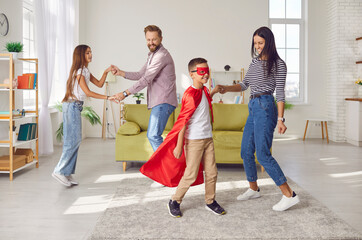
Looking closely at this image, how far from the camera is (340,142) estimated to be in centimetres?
736

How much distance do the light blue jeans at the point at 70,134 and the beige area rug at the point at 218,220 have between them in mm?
642

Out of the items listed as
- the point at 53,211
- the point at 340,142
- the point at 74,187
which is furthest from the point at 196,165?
the point at 340,142

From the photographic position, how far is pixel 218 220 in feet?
9.30

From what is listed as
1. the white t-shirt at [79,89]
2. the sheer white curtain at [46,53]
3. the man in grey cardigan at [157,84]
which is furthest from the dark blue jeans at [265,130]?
the sheer white curtain at [46,53]

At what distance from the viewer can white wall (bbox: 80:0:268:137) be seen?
26.3ft

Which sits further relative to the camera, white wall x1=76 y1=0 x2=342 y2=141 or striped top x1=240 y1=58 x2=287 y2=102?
white wall x1=76 y1=0 x2=342 y2=141

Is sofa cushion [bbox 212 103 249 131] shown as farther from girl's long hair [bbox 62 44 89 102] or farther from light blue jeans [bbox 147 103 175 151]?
girl's long hair [bbox 62 44 89 102]

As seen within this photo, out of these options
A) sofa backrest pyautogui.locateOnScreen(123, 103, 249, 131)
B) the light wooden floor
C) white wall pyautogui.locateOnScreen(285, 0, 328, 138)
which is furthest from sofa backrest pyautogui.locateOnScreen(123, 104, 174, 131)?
white wall pyautogui.locateOnScreen(285, 0, 328, 138)

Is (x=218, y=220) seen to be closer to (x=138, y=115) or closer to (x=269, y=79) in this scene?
(x=269, y=79)

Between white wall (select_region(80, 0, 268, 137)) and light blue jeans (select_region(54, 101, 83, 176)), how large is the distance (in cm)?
438

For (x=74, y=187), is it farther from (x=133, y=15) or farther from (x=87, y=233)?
(x=133, y=15)

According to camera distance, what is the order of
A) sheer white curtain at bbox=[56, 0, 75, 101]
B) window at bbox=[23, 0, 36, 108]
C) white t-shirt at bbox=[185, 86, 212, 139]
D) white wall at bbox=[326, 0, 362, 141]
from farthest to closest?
white wall at bbox=[326, 0, 362, 141] → sheer white curtain at bbox=[56, 0, 75, 101] → window at bbox=[23, 0, 36, 108] → white t-shirt at bbox=[185, 86, 212, 139]

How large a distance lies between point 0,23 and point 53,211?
109 inches

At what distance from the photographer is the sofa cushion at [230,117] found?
5195 mm
